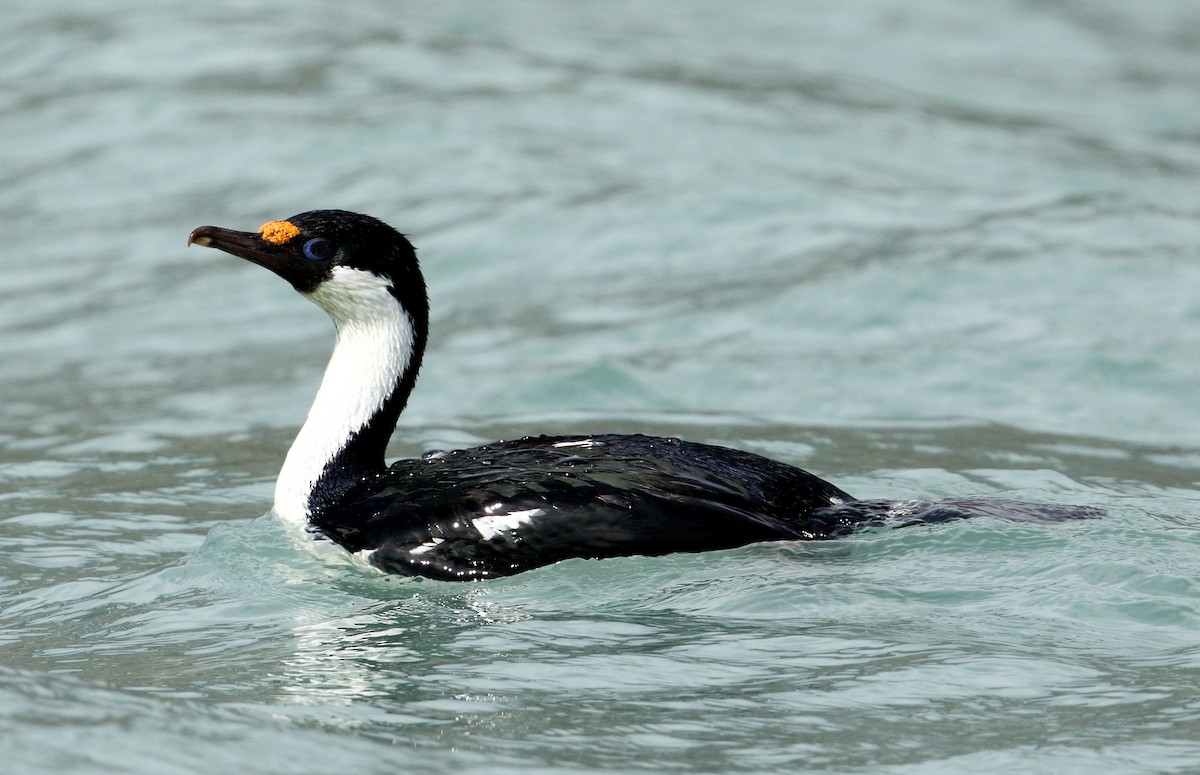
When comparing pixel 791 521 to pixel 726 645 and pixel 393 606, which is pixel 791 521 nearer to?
pixel 726 645

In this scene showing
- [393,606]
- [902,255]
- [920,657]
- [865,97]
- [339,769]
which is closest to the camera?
[339,769]

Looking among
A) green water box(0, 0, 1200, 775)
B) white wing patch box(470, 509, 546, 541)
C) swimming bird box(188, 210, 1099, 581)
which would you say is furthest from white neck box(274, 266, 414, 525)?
white wing patch box(470, 509, 546, 541)

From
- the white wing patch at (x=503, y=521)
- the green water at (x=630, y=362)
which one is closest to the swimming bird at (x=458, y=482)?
the white wing patch at (x=503, y=521)

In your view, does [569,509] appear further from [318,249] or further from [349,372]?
[318,249]

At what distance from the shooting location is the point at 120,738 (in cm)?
450

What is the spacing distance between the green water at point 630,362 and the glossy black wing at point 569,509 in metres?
0.10

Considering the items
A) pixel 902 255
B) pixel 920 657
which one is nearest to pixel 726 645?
pixel 920 657

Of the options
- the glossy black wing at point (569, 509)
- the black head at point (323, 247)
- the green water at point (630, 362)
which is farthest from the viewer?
the black head at point (323, 247)

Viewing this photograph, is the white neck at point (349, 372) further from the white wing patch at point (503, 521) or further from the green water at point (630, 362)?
the white wing patch at point (503, 521)

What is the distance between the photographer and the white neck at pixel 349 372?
6.56 meters

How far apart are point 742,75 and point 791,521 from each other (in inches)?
339

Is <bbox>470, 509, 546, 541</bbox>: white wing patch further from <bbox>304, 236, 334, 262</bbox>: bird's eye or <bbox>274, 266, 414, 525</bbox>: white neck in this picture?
<bbox>304, 236, 334, 262</bbox>: bird's eye

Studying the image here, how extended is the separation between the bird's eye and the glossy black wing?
89 cm

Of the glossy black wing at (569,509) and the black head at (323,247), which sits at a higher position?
the black head at (323,247)
